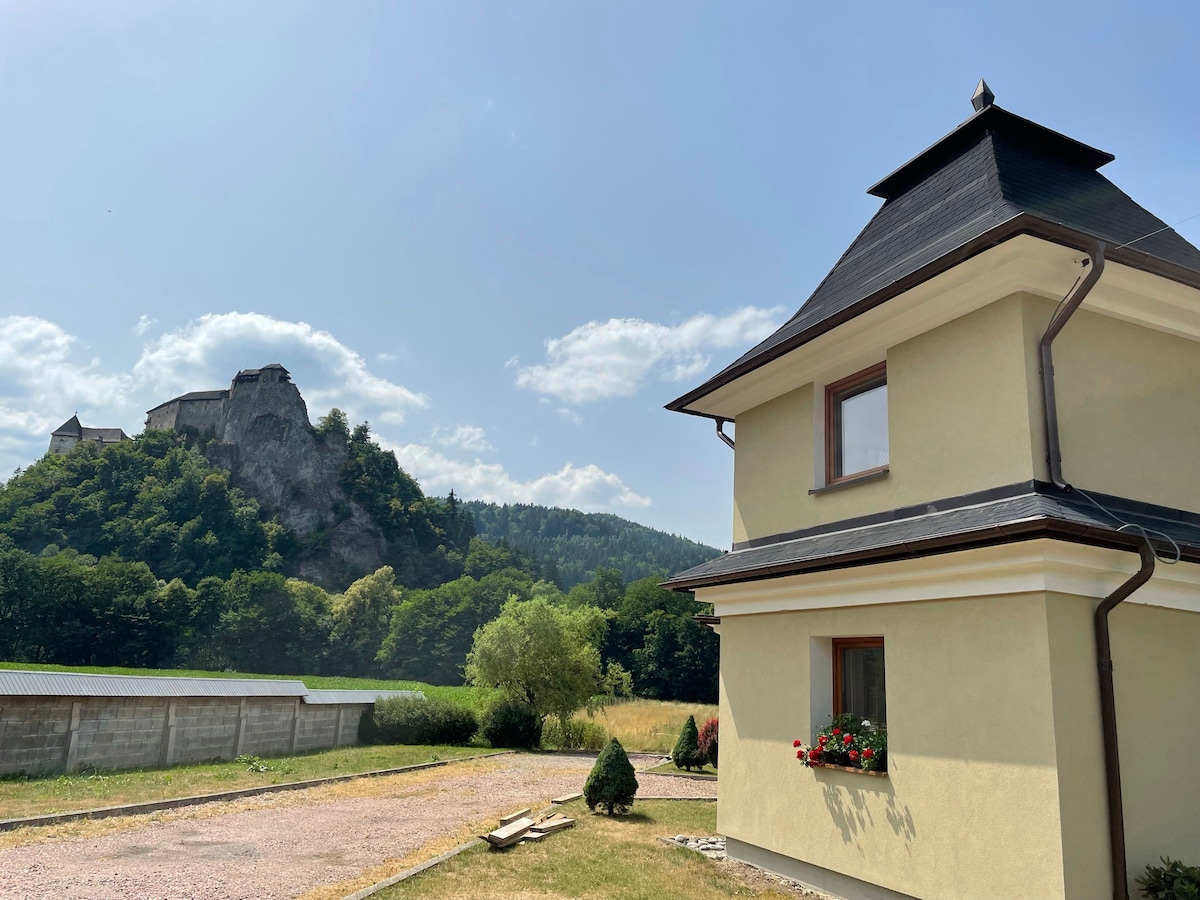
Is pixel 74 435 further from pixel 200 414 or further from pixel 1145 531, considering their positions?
pixel 1145 531

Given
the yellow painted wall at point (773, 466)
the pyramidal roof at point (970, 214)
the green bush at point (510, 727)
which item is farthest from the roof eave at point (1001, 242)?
the green bush at point (510, 727)

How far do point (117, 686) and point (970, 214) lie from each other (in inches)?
792

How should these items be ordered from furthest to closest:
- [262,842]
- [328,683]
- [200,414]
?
[200,414] < [328,683] < [262,842]

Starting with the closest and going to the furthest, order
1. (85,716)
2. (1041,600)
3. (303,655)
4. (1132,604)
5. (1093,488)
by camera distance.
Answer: (1041,600) < (1132,604) < (1093,488) < (85,716) < (303,655)

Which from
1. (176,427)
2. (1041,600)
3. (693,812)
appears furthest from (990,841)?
(176,427)

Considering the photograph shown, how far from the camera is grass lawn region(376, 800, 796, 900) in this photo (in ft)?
23.2

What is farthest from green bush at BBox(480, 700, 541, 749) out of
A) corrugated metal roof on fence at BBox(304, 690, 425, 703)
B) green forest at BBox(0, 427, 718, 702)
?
green forest at BBox(0, 427, 718, 702)

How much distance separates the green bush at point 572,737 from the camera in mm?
26734

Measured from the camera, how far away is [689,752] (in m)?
19.5

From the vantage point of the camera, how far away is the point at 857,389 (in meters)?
7.93

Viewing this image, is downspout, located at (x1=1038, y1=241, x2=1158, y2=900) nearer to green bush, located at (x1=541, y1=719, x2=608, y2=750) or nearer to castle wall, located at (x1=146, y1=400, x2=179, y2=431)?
green bush, located at (x1=541, y1=719, x2=608, y2=750)

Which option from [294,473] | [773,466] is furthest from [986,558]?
[294,473]

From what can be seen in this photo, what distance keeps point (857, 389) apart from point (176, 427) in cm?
12307

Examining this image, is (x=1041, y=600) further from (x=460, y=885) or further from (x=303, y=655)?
(x=303, y=655)
